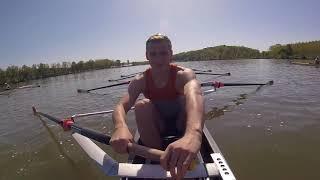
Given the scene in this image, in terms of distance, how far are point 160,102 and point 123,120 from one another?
0.95m

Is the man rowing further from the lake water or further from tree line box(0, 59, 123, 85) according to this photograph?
tree line box(0, 59, 123, 85)

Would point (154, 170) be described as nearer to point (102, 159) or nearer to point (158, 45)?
point (102, 159)

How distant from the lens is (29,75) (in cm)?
5450

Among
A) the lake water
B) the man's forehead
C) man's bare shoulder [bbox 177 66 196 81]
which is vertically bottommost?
the lake water

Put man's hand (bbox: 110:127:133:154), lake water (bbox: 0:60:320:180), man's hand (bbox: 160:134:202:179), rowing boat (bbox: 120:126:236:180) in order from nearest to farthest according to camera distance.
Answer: man's hand (bbox: 160:134:202:179) → rowing boat (bbox: 120:126:236:180) → man's hand (bbox: 110:127:133:154) → lake water (bbox: 0:60:320:180)

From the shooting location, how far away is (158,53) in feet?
12.0

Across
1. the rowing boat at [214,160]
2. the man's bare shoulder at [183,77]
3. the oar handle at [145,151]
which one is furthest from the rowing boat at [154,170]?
the man's bare shoulder at [183,77]

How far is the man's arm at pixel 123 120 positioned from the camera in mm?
2759

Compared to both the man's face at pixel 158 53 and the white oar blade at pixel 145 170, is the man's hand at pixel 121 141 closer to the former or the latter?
the white oar blade at pixel 145 170

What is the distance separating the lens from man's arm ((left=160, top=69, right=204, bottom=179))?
7.45ft

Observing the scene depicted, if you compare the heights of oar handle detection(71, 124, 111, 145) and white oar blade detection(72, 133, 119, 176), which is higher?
oar handle detection(71, 124, 111, 145)

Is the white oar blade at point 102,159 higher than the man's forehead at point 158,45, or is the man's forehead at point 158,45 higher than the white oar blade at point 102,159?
the man's forehead at point 158,45

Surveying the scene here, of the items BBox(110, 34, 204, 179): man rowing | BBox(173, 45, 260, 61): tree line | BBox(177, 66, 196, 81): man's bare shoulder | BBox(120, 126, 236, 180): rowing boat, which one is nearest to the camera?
BBox(120, 126, 236, 180): rowing boat

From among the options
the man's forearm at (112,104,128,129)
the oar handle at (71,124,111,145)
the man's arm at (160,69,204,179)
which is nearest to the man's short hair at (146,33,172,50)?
the man's arm at (160,69,204,179)
